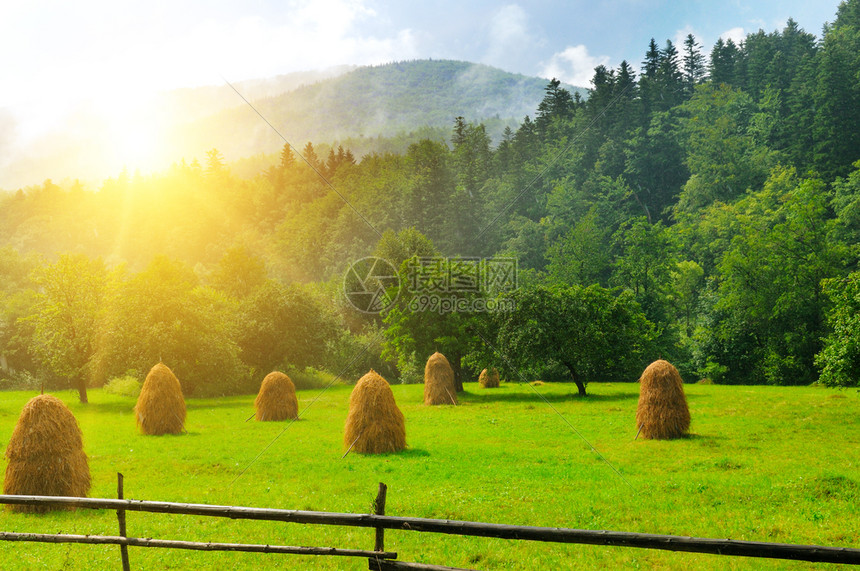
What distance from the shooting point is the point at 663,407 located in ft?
68.0

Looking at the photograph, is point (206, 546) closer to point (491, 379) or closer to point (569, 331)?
point (569, 331)

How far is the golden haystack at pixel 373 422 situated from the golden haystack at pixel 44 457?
8447mm

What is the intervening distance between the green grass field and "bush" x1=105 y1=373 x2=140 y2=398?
1378 centimetres

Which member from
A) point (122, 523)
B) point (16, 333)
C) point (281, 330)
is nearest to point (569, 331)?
point (281, 330)

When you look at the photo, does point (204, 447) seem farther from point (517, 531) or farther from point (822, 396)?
point (822, 396)

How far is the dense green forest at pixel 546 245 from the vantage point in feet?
124

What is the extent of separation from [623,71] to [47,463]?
10662cm

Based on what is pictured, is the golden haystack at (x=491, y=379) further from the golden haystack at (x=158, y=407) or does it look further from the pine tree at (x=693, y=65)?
the pine tree at (x=693, y=65)

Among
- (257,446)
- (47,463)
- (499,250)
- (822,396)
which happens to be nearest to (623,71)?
(499,250)

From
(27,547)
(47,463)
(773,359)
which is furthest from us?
(773,359)

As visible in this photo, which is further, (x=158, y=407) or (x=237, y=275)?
(x=237, y=275)

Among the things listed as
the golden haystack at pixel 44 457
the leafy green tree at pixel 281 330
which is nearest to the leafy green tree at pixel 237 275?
the leafy green tree at pixel 281 330

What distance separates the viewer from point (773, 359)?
48.7m

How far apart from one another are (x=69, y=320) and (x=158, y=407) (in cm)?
1816
